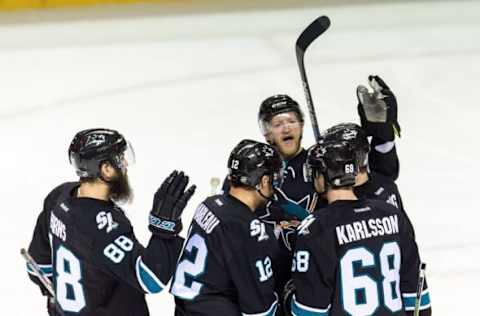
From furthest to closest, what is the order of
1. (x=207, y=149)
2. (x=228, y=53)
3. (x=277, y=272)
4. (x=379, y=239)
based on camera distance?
(x=228, y=53) < (x=207, y=149) < (x=277, y=272) < (x=379, y=239)

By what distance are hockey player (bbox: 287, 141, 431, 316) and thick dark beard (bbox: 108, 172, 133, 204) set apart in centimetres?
61

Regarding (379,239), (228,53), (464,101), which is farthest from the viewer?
(228,53)

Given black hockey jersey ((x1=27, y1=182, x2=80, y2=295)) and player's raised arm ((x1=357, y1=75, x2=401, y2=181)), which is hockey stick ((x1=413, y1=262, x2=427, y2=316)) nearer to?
player's raised arm ((x1=357, y1=75, x2=401, y2=181))

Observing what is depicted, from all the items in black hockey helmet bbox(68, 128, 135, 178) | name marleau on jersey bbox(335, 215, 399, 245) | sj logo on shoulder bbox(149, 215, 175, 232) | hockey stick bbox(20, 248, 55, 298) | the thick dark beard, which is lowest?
hockey stick bbox(20, 248, 55, 298)

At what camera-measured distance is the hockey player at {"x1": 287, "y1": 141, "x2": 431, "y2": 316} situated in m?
2.80

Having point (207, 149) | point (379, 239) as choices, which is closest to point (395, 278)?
point (379, 239)

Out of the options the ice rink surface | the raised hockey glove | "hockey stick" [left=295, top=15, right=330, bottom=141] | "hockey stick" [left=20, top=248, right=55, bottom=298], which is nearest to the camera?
"hockey stick" [left=20, top=248, right=55, bottom=298]

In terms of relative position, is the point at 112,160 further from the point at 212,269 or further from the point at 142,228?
the point at 142,228

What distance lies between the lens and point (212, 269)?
2.89 metres

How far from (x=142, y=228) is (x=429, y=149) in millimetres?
2052

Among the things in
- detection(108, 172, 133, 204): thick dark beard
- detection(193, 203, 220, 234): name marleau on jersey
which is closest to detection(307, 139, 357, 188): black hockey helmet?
detection(193, 203, 220, 234): name marleau on jersey

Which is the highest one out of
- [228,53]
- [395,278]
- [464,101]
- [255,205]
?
[228,53]

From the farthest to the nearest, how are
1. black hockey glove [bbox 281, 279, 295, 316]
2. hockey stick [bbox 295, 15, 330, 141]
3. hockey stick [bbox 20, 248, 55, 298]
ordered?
1. hockey stick [bbox 295, 15, 330, 141]
2. hockey stick [bbox 20, 248, 55, 298]
3. black hockey glove [bbox 281, 279, 295, 316]

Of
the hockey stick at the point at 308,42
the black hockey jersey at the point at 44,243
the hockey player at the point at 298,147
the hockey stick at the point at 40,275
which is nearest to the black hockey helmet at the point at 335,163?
the hockey player at the point at 298,147
